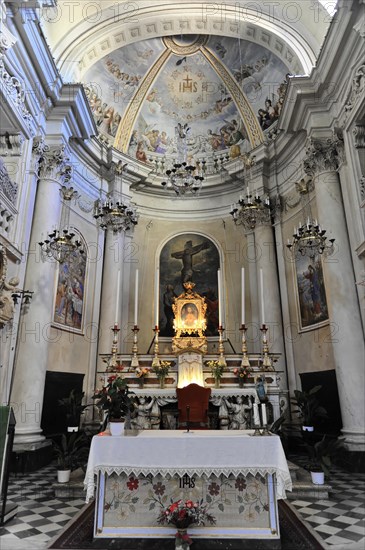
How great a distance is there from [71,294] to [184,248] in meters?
4.32

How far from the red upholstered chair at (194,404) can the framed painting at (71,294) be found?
3.42 meters

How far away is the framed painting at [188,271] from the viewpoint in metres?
11.6

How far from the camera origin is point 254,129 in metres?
11.9

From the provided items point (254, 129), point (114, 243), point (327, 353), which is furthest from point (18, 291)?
point (254, 129)

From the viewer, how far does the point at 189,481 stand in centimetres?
398

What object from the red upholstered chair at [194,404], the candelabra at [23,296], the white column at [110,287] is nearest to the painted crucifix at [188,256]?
the white column at [110,287]

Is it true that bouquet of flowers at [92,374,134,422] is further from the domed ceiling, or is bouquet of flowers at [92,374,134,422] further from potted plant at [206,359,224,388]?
the domed ceiling

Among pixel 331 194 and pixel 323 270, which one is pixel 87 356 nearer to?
pixel 323 270

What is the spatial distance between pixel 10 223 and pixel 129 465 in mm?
5469

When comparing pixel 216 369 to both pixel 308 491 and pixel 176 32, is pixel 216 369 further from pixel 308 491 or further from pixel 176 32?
pixel 176 32

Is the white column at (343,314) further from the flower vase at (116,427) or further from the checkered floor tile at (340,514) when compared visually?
the flower vase at (116,427)

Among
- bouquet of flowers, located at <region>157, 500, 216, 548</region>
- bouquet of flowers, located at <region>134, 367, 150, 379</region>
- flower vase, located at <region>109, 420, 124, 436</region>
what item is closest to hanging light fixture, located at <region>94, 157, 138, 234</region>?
bouquet of flowers, located at <region>134, 367, 150, 379</region>

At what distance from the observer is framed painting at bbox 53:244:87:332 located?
29.8ft

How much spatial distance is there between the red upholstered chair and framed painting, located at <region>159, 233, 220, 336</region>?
383 centimetres
